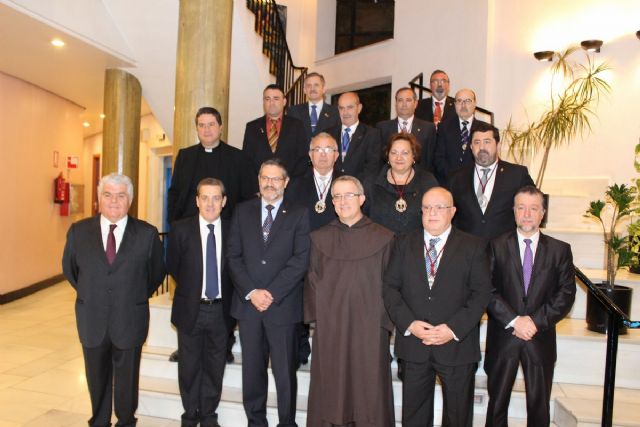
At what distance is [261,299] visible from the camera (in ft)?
10.8

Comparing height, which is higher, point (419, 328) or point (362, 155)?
point (362, 155)

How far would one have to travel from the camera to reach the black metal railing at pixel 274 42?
7246mm

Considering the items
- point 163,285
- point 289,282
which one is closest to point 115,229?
point 289,282

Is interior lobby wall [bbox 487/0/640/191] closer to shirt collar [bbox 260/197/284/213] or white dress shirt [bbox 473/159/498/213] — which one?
white dress shirt [bbox 473/159/498/213]

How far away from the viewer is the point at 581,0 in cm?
745

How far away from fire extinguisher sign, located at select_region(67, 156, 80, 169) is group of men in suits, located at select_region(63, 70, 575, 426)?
7548 mm

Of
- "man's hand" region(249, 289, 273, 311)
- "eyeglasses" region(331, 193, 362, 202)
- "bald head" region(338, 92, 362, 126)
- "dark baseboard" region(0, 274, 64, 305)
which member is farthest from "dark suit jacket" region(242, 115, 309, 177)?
"dark baseboard" region(0, 274, 64, 305)

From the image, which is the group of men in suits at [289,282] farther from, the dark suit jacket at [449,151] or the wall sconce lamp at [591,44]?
the wall sconce lamp at [591,44]

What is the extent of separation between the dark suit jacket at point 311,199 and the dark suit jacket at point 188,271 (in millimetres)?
550

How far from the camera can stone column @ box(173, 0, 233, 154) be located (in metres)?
4.71

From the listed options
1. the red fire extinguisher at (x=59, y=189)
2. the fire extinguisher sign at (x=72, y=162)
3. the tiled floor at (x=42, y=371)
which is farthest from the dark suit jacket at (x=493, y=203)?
the fire extinguisher sign at (x=72, y=162)

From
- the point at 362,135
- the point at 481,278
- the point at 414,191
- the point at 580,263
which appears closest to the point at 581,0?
the point at 580,263

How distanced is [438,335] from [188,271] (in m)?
1.60

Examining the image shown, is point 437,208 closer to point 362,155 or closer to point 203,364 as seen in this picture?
point 362,155
